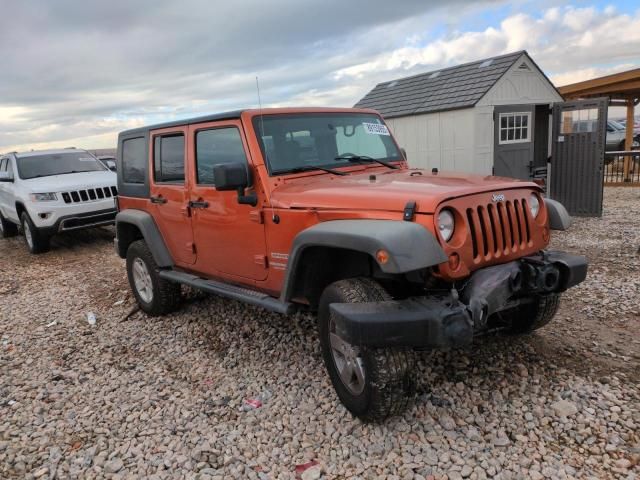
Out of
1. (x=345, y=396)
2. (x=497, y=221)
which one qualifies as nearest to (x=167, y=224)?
(x=345, y=396)

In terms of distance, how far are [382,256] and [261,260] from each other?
4.66ft

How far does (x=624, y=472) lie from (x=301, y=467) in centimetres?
168

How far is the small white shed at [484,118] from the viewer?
10102mm

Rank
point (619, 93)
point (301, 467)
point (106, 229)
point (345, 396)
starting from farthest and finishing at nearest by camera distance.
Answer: point (619, 93) < point (106, 229) < point (345, 396) < point (301, 467)

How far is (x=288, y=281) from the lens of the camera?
3.44m

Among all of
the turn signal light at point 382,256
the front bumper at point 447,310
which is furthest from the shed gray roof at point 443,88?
the turn signal light at point 382,256

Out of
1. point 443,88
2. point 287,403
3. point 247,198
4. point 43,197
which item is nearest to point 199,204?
point 247,198

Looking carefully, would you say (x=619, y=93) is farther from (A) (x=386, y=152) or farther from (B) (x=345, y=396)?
(B) (x=345, y=396)

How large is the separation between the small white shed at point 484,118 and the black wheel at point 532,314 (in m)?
6.65

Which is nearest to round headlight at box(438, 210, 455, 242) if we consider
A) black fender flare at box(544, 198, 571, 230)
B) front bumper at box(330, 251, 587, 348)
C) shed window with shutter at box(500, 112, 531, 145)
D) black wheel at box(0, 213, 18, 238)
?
front bumper at box(330, 251, 587, 348)

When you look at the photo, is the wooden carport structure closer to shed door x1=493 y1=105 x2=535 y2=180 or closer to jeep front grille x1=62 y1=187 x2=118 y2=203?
shed door x1=493 y1=105 x2=535 y2=180

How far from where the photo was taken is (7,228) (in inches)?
454

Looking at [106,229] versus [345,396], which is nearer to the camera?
[345,396]

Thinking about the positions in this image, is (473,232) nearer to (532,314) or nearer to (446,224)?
(446,224)
